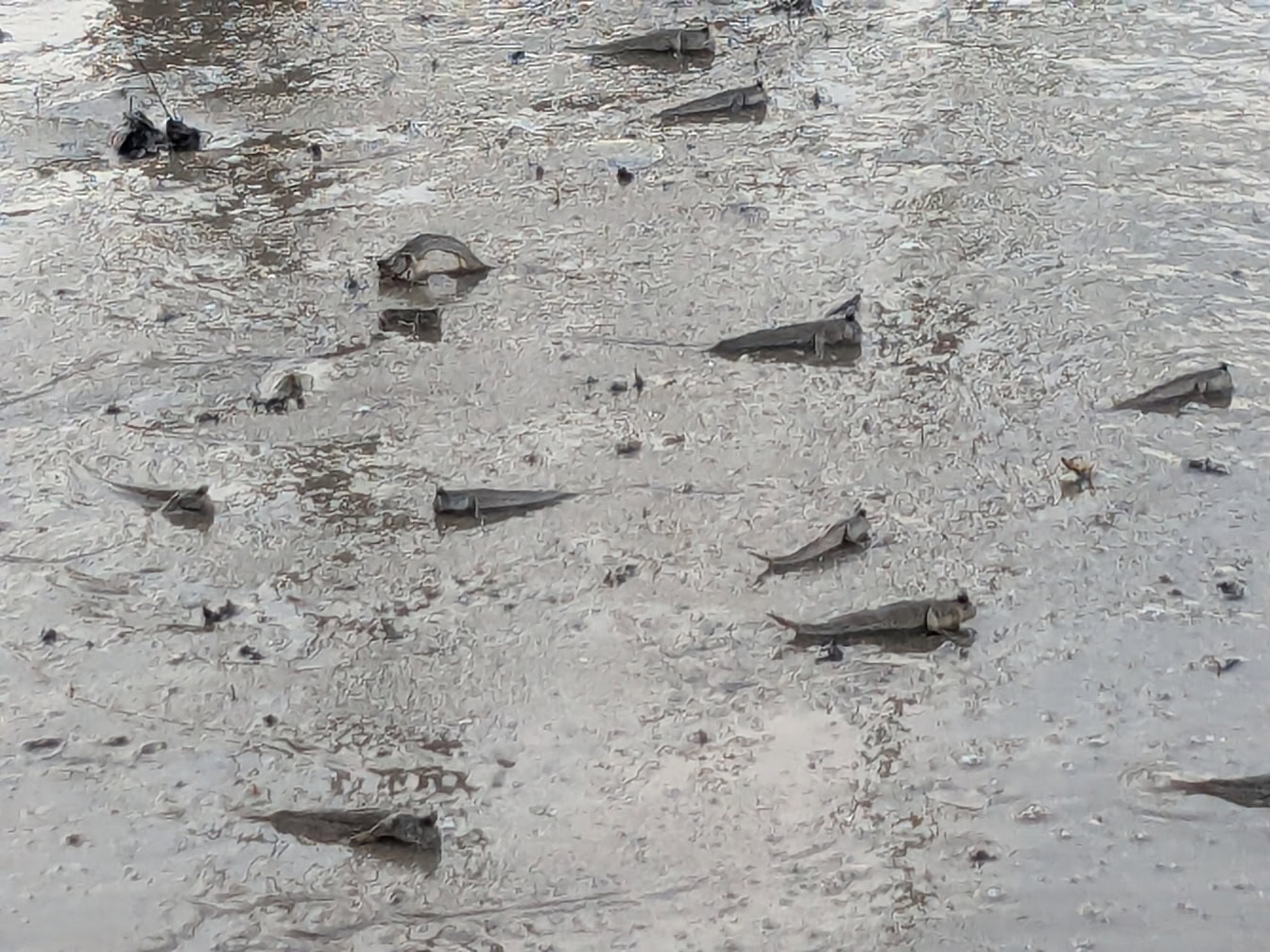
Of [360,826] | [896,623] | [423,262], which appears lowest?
[360,826]

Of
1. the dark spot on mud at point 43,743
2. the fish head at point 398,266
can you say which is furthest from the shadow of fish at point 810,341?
the dark spot on mud at point 43,743

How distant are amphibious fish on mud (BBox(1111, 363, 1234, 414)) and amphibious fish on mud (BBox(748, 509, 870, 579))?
2.60ft

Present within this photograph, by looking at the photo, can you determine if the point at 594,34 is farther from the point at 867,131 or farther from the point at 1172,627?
the point at 1172,627

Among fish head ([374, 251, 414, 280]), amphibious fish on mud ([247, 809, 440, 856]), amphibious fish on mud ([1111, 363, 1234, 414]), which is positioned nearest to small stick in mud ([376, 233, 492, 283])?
fish head ([374, 251, 414, 280])

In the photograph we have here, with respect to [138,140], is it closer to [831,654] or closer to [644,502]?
[644,502]

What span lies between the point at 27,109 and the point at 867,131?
294 cm

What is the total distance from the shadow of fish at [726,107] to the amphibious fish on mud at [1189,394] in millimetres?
1987

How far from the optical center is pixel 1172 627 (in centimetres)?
281

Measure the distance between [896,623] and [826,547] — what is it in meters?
0.27

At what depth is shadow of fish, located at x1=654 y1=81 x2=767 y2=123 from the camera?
4.97m

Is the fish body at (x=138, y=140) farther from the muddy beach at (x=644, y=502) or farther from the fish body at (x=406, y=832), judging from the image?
the fish body at (x=406, y=832)

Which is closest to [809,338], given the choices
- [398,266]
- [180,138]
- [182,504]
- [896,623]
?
[896,623]

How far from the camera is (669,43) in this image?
545cm

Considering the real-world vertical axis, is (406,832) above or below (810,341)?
below
